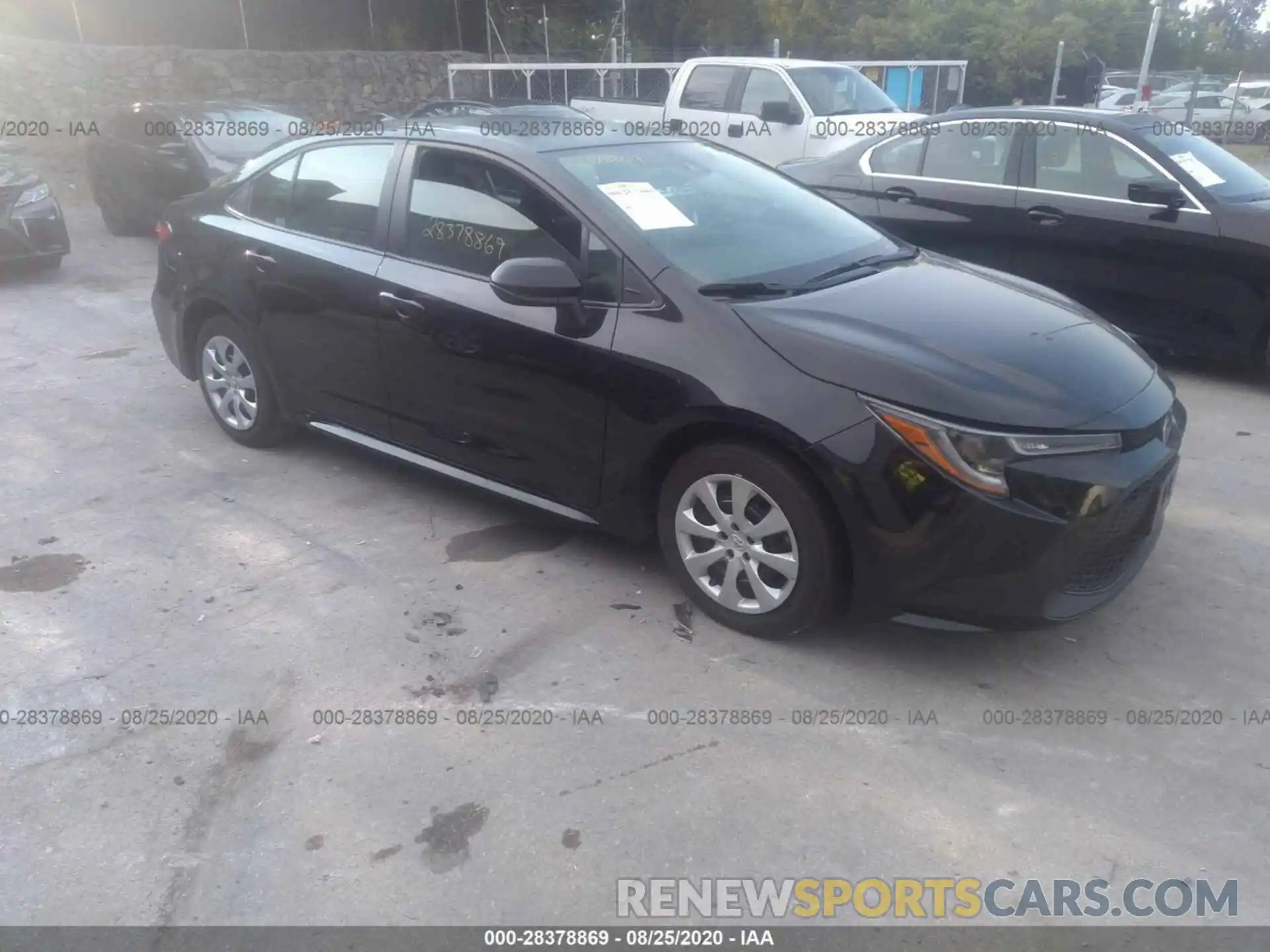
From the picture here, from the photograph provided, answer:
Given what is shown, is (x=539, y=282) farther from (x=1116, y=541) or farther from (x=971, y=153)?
(x=971, y=153)

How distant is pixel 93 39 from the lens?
60.6ft

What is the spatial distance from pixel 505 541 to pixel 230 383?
1978 millimetres

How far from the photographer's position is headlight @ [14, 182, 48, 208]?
9.76 meters

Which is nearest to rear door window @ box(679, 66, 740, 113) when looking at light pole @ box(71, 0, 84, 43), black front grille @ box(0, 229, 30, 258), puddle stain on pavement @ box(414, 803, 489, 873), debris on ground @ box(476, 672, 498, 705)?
black front grille @ box(0, 229, 30, 258)

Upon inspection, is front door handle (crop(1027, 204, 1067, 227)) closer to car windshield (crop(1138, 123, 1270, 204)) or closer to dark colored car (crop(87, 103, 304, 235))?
car windshield (crop(1138, 123, 1270, 204))

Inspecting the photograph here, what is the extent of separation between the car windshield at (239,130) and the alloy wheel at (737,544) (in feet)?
29.5

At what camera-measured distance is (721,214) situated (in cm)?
432

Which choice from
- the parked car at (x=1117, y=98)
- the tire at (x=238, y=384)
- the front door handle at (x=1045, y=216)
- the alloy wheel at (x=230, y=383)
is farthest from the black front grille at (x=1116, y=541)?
the parked car at (x=1117, y=98)

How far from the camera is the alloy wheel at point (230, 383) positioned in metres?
5.50

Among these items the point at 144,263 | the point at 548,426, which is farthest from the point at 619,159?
the point at 144,263

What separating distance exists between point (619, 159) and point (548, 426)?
3.82 feet

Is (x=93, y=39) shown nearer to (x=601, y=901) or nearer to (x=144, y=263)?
(x=144, y=263)

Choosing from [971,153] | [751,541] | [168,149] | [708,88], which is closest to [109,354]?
[168,149]

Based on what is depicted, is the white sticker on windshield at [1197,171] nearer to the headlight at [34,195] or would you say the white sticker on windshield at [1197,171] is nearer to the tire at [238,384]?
the tire at [238,384]
